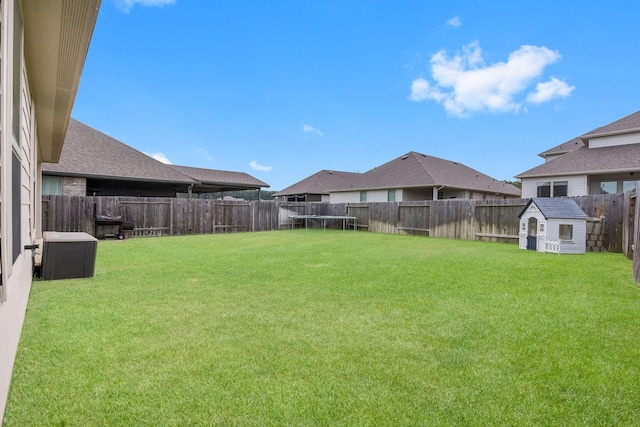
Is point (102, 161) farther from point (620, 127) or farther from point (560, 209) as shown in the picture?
point (620, 127)

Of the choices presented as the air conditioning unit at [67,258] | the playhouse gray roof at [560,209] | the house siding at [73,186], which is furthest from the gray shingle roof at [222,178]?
the playhouse gray roof at [560,209]

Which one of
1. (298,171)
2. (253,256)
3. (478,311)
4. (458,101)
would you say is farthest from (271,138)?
(478,311)

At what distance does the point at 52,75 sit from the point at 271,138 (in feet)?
80.3

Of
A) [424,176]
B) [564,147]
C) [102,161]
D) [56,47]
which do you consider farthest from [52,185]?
[564,147]

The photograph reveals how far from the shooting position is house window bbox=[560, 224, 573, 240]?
9820 millimetres

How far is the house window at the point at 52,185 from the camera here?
1420 centimetres

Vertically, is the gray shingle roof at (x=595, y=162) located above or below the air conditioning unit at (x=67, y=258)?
above

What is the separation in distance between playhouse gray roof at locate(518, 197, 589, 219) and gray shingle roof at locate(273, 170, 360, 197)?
22768 millimetres

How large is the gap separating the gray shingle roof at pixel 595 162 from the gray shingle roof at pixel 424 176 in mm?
5549

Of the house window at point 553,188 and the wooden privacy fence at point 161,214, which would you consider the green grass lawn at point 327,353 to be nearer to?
the wooden privacy fence at point 161,214

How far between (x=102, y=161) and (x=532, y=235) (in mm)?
18809

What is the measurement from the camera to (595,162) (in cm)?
1644

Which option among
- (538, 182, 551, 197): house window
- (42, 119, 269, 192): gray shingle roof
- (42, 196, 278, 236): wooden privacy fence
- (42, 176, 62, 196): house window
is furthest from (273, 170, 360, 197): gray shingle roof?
(42, 176, 62, 196): house window

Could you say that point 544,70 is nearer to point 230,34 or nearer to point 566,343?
point 230,34
